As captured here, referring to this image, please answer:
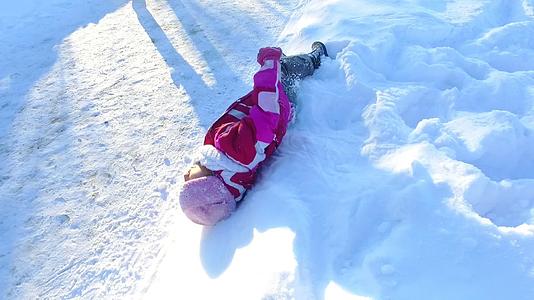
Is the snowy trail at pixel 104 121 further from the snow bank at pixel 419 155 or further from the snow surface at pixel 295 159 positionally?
the snow bank at pixel 419 155

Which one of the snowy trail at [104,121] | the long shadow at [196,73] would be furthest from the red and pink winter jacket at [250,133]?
the long shadow at [196,73]

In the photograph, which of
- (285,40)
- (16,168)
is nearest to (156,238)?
(16,168)

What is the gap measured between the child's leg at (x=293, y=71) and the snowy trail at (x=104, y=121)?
41cm

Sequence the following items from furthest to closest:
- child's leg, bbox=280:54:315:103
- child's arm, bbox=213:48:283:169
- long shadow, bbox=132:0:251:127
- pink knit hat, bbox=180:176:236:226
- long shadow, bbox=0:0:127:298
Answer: long shadow, bbox=132:0:251:127 < child's leg, bbox=280:54:315:103 < long shadow, bbox=0:0:127:298 < child's arm, bbox=213:48:283:169 < pink knit hat, bbox=180:176:236:226

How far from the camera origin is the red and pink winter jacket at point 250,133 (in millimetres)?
2160

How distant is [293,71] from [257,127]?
73 centimetres

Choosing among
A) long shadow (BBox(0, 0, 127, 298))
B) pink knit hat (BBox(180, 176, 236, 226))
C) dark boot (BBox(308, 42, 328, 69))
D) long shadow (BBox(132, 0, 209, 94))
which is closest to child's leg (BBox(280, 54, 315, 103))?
dark boot (BBox(308, 42, 328, 69))

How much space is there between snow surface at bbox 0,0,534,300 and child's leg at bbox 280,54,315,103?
0.06m

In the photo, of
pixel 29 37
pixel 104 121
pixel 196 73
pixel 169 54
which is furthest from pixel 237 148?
pixel 29 37

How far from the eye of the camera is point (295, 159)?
7.72 ft

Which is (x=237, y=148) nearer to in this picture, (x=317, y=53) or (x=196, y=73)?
(x=317, y=53)

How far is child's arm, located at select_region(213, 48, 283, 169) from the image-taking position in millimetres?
2179

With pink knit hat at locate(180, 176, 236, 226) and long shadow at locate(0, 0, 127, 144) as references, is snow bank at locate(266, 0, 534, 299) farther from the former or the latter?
long shadow at locate(0, 0, 127, 144)

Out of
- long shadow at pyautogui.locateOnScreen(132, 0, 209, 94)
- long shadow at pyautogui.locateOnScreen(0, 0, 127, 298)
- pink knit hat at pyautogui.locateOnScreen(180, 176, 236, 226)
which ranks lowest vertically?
long shadow at pyautogui.locateOnScreen(0, 0, 127, 298)
